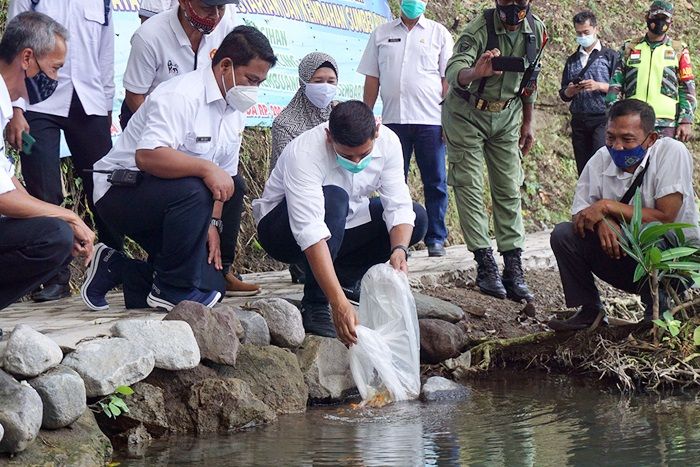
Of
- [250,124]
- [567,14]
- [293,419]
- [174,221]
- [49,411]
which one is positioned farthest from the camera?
[567,14]

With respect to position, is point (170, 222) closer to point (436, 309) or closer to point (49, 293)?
point (49, 293)

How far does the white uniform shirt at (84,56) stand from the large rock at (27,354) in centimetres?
212

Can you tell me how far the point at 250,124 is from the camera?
788 cm

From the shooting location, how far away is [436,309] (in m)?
6.08

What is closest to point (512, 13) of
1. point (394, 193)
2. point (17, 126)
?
point (394, 193)

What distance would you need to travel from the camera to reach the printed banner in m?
7.86

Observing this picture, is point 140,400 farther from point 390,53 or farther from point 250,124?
point 390,53

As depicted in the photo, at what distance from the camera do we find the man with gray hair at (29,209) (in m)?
4.42

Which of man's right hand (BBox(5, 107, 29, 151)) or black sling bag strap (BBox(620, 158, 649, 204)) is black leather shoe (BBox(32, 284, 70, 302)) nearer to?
man's right hand (BBox(5, 107, 29, 151))

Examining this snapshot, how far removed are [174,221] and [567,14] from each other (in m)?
8.07

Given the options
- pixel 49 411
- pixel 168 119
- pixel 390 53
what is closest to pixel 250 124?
pixel 390 53

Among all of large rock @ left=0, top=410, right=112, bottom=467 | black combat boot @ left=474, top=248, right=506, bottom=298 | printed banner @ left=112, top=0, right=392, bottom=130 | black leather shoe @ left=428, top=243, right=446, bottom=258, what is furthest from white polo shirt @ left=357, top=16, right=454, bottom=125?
large rock @ left=0, top=410, right=112, bottom=467

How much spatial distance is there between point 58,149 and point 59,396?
230 centimetres

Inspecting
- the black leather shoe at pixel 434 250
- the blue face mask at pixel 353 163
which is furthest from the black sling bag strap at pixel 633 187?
the black leather shoe at pixel 434 250
